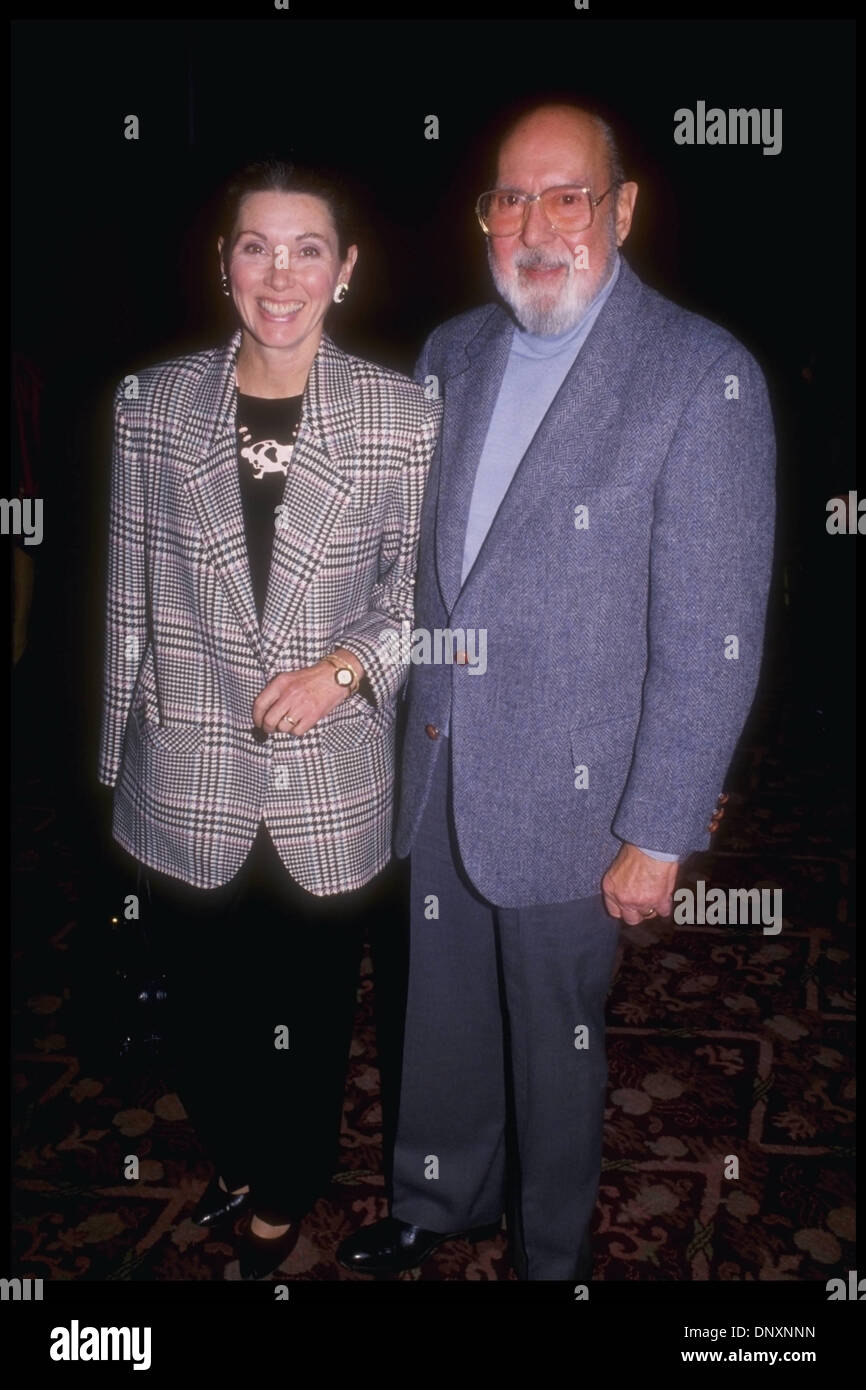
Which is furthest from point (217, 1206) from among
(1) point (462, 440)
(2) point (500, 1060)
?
(1) point (462, 440)

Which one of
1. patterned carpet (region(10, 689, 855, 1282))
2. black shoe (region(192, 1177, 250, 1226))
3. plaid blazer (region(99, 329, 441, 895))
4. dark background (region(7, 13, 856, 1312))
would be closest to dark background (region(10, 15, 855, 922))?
dark background (region(7, 13, 856, 1312))

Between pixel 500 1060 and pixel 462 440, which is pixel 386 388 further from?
pixel 500 1060

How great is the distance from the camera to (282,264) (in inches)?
63.1

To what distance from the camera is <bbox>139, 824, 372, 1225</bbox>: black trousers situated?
184cm

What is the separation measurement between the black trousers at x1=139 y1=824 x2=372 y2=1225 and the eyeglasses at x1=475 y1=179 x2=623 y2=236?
1132 mm

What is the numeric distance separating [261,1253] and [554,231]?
2039 millimetres

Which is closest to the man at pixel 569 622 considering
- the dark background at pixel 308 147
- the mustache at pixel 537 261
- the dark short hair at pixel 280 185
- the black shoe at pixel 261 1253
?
the mustache at pixel 537 261

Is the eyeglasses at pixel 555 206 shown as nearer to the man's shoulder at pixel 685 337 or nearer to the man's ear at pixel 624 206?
the man's ear at pixel 624 206

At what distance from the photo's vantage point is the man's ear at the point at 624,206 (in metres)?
1.65

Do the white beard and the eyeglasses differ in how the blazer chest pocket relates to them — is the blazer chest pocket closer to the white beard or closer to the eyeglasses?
the white beard

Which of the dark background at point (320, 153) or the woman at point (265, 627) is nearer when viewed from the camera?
the woman at point (265, 627)

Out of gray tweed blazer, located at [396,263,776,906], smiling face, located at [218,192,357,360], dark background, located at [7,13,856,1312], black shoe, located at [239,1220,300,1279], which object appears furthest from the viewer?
dark background, located at [7,13,856,1312]

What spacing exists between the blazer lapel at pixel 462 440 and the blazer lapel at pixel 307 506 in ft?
0.56

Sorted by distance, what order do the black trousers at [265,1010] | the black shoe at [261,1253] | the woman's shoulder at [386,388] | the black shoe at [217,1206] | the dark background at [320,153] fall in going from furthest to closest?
the dark background at [320,153] < the black shoe at [217,1206] < the black shoe at [261,1253] < the black trousers at [265,1010] < the woman's shoulder at [386,388]
